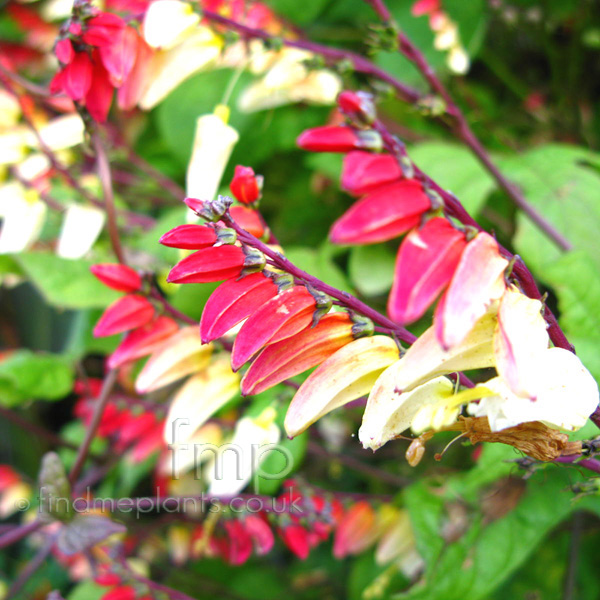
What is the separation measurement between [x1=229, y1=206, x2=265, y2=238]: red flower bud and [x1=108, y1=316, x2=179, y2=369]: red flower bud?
11cm

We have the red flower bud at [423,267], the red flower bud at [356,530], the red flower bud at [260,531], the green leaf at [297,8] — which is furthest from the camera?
the green leaf at [297,8]

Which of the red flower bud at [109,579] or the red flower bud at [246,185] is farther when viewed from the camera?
the red flower bud at [109,579]

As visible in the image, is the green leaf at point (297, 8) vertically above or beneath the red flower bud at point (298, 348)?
above

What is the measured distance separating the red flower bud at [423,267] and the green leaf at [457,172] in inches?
12.9

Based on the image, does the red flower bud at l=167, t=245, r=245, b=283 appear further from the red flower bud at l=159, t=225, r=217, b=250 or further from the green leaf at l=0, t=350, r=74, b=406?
the green leaf at l=0, t=350, r=74, b=406

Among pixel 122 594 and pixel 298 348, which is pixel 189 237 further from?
pixel 122 594

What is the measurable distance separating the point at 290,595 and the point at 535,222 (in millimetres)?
737

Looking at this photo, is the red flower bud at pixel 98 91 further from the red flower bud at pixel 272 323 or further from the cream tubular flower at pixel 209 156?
the red flower bud at pixel 272 323

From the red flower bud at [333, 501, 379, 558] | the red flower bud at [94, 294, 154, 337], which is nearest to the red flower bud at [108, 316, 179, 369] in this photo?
the red flower bud at [94, 294, 154, 337]

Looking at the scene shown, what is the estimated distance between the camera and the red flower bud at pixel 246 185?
0.34 metres

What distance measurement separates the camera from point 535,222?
0.57 m

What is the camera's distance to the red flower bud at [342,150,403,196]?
0.26m

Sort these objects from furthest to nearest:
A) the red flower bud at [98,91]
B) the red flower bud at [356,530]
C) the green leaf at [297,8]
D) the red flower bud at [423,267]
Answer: the green leaf at [297,8], the red flower bud at [356,530], the red flower bud at [98,91], the red flower bud at [423,267]

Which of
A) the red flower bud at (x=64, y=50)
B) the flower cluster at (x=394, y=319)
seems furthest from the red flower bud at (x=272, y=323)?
the red flower bud at (x=64, y=50)
